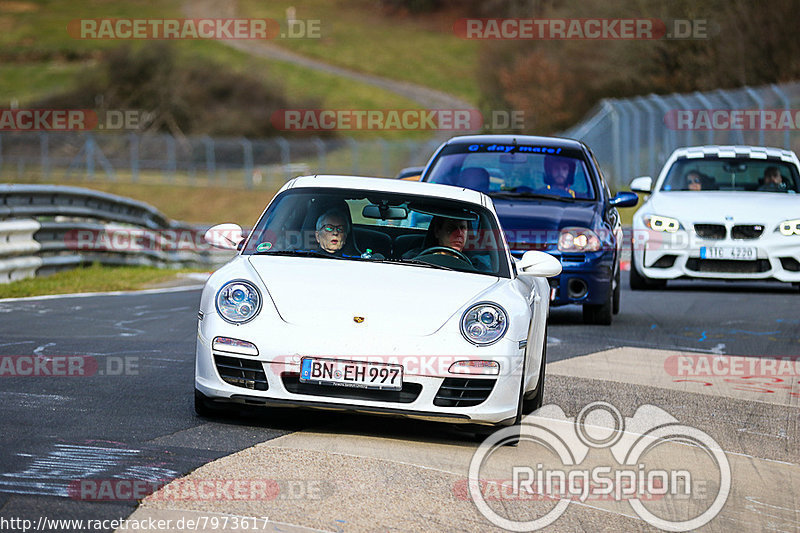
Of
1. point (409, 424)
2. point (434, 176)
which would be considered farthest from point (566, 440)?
point (434, 176)

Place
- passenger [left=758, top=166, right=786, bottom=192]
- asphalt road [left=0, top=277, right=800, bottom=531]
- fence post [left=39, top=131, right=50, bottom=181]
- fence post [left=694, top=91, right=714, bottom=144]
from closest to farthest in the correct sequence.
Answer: asphalt road [left=0, top=277, right=800, bottom=531]
passenger [left=758, top=166, right=786, bottom=192]
fence post [left=694, top=91, right=714, bottom=144]
fence post [left=39, top=131, right=50, bottom=181]

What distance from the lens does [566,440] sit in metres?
6.92

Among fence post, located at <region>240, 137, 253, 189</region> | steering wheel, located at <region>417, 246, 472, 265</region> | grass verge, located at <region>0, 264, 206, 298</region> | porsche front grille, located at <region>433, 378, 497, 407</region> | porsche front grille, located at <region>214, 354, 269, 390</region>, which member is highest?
steering wheel, located at <region>417, 246, 472, 265</region>

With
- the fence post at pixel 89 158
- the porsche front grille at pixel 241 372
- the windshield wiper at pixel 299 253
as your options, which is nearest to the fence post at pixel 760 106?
the windshield wiper at pixel 299 253

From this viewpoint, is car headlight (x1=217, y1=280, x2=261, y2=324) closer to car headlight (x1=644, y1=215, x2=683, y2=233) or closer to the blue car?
the blue car

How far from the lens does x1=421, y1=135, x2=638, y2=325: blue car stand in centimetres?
1176

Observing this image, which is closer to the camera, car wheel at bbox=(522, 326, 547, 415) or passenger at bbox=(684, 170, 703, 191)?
car wheel at bbox=(522, 326, 547, 415)

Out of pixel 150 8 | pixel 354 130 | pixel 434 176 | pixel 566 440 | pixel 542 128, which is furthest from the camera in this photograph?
pixel 150 8

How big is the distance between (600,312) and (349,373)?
6041 mm

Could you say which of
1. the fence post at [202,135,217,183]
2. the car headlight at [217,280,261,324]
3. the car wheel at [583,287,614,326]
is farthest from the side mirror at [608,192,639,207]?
the fence post at [202,135,217,183]

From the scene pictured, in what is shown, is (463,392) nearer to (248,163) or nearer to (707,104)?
(707,104)

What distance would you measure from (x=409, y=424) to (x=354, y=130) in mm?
72972

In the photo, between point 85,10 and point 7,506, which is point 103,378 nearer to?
point 7,506

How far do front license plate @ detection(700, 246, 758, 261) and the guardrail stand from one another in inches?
214
